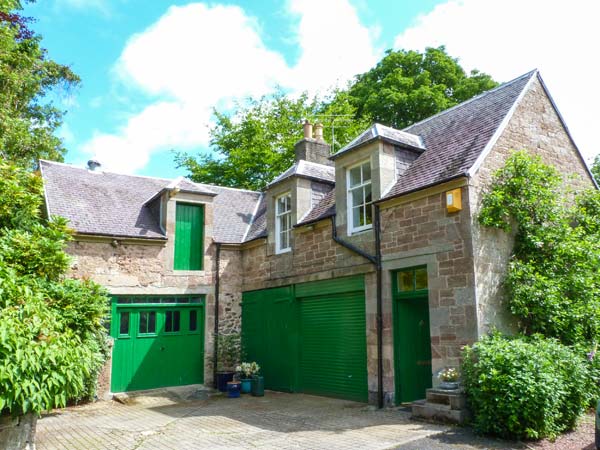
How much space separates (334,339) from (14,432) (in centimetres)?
712

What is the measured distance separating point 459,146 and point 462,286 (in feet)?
10.8

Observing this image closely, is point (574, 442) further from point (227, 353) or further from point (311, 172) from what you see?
point (227, 353)

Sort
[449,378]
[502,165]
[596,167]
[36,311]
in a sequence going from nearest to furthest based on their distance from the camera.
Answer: [36,311] < [449,378] < [502,165] < [596,167]

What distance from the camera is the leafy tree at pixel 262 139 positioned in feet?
85.0

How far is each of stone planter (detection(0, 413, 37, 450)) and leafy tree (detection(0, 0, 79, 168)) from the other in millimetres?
12307

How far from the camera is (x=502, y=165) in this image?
10242 millimetres

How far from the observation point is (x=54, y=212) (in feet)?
43.5

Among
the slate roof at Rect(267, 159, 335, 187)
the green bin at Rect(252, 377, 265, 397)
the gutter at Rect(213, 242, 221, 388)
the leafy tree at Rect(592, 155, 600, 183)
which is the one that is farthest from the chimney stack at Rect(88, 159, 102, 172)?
the leafy tree at Rect(592, 155, 600, 183)

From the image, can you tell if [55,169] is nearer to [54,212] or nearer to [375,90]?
[54,212]

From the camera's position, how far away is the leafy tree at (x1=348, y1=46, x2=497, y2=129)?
25.4 meters

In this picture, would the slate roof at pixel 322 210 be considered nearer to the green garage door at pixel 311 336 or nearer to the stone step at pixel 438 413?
the green garage door at pixel 311 336

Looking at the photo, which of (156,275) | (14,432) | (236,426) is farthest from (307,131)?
(14,432)

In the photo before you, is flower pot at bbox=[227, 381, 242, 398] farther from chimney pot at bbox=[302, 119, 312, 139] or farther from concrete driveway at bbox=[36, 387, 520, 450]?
chimney pot at bbox=[302, 119, 312, 139]

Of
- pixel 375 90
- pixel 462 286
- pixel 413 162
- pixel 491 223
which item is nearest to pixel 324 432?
pixel 462 286
